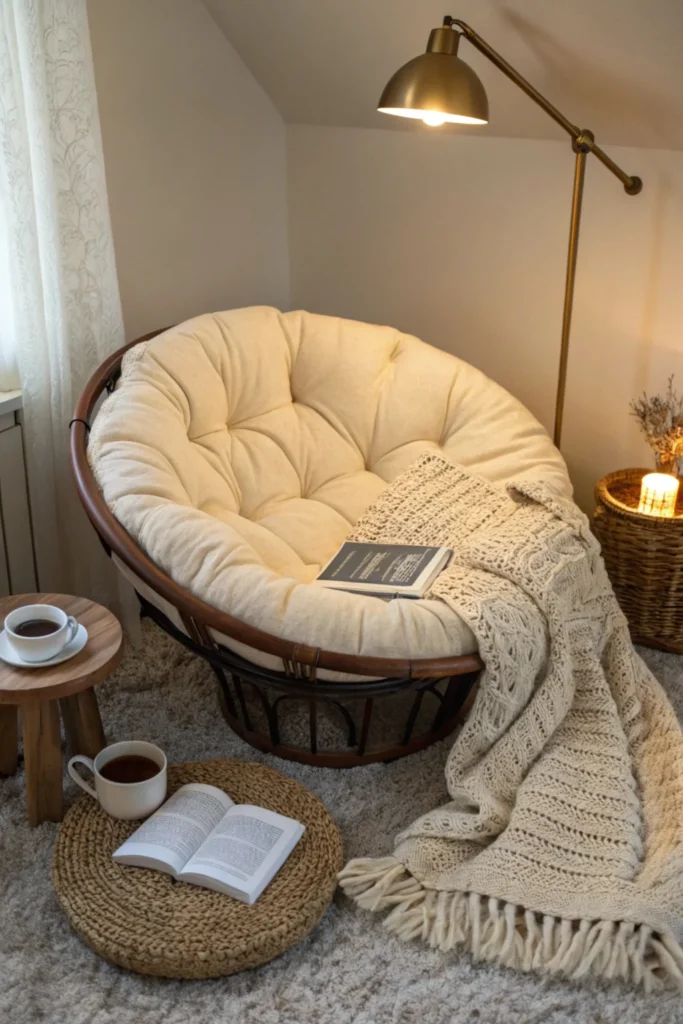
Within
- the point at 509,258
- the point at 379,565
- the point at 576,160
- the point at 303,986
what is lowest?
the point at 303,986

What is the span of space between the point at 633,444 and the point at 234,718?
3.99 ft

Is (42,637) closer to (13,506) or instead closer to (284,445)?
(13,506)

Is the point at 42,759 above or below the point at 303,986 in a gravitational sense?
above

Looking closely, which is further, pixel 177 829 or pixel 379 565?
pixel 379 565

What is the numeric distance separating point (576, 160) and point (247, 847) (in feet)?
5.19

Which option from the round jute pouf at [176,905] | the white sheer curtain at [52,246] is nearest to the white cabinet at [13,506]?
the white sheer curtain at [52,246]

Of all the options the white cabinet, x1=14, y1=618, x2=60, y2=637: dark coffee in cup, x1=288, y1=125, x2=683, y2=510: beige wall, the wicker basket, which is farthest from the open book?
x1=288, y1=125, x2=683, y2=510: beige wall

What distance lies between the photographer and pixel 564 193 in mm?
2279

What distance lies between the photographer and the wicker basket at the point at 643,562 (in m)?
2.06

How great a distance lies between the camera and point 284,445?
2221 mm

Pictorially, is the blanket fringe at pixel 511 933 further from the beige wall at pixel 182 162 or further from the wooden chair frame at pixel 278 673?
the beige wall at pixel 182 162

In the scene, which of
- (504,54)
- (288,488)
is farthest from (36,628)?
(504,54)

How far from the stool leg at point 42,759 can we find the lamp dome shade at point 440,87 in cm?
121

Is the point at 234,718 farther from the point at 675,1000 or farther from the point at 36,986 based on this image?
the point at 675,1000
